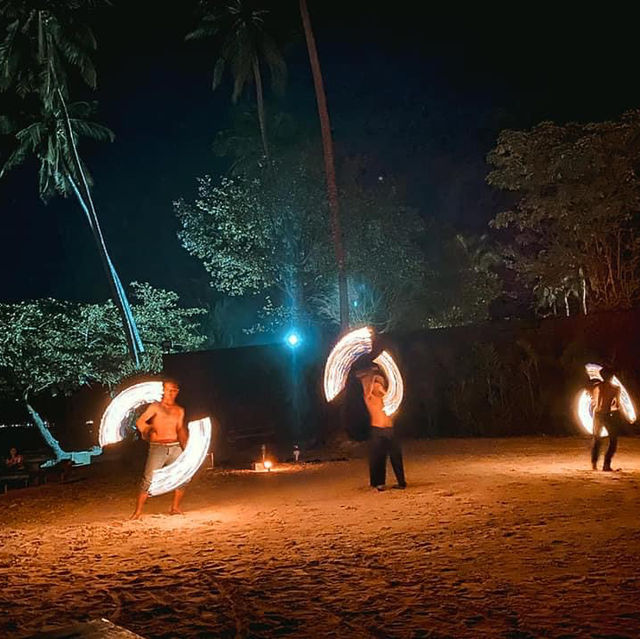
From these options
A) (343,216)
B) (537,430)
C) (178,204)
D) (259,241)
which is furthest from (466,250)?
(537,430)

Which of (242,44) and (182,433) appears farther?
(242,44)

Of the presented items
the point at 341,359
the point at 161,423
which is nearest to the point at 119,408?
the point at 161,423

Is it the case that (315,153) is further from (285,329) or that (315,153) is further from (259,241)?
(285,329)

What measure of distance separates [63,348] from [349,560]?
74.7ft

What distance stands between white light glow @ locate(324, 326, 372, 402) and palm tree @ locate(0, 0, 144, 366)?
1566cm

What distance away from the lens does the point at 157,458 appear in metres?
11.3

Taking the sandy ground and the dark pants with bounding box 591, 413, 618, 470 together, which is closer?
the sandy ground

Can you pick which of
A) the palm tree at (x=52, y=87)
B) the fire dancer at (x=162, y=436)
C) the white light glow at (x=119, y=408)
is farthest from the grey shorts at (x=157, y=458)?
the palm tree at (x=52, y=87)

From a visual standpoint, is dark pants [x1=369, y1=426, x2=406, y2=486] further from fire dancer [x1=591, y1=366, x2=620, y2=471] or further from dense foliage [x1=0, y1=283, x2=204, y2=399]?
dense foliage [x1=0, y1=283, x2=204, y2=399]

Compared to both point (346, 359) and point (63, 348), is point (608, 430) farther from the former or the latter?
point (63, 348)

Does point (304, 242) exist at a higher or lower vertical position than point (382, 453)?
higher

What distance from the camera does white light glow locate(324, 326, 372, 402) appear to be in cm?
1533

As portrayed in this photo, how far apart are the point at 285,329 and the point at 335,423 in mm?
9485

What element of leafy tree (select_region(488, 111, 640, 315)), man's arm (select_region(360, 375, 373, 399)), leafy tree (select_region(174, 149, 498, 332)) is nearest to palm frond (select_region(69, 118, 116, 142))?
leafy tree (select_region(174, 149, 498, 332))
